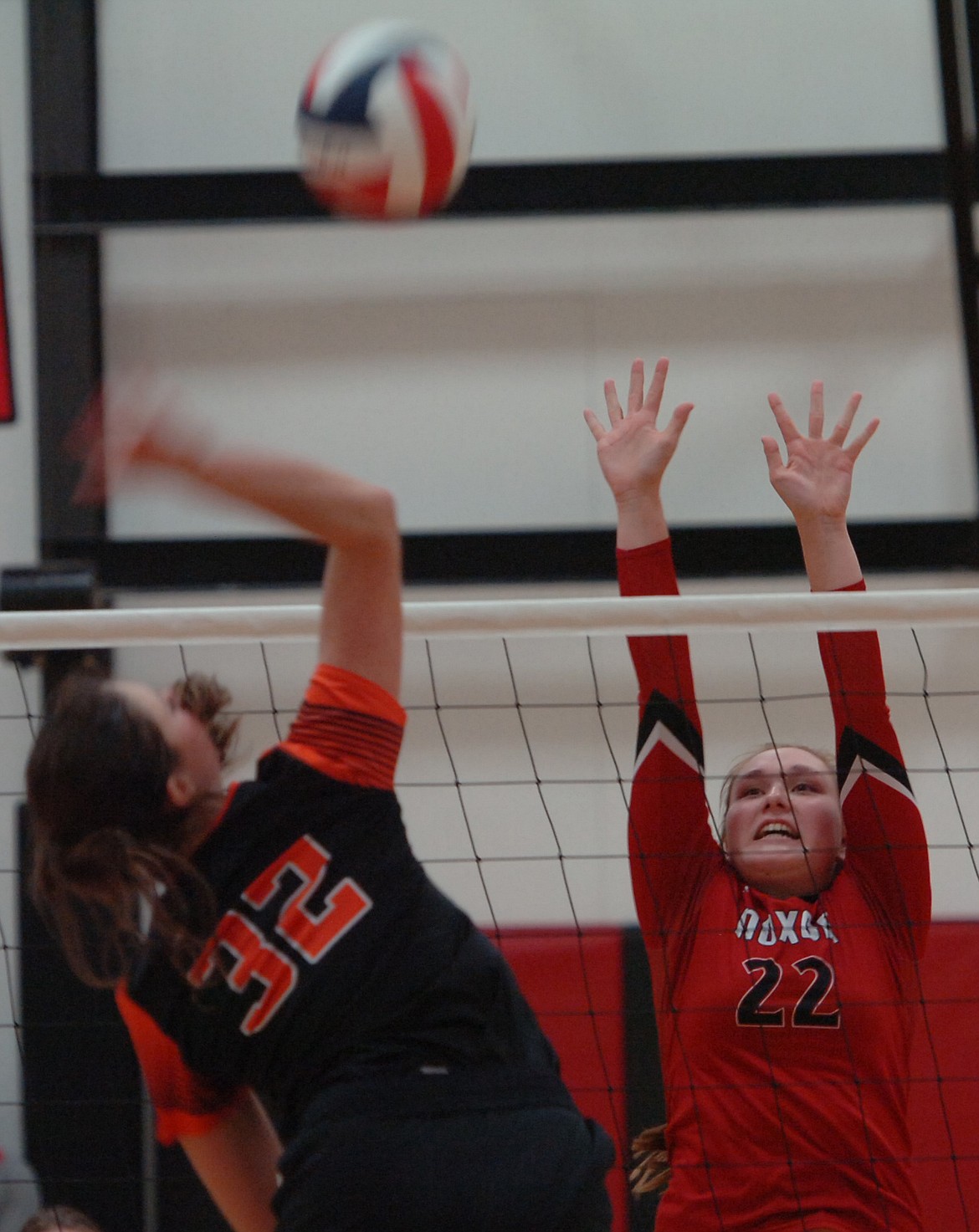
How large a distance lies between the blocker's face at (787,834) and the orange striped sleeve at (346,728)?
1144mm

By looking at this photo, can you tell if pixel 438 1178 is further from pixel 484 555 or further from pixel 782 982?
pixel 484 555

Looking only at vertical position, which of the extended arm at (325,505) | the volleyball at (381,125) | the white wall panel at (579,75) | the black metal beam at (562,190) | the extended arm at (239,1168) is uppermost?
the white wall panel at (579,75)

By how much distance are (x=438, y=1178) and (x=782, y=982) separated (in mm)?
1051

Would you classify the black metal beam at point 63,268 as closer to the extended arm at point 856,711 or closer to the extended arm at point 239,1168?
the extended arm at point 856,711

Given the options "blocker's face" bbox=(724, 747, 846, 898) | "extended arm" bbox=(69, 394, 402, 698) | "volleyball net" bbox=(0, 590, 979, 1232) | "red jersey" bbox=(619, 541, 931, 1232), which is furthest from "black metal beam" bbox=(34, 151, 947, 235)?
"extended arm" bbox=(69, 394, 402, 698)

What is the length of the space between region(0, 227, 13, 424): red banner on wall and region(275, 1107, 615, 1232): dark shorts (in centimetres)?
465

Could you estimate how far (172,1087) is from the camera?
1.72m

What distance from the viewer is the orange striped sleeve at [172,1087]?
1690 millimetres

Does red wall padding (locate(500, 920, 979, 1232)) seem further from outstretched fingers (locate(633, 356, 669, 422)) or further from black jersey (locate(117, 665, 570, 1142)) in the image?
black jersey (locate(117, 665, 570, 1142))

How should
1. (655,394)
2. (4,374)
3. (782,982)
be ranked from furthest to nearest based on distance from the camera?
1. (4,374)
2. (655,394)
3. (782,982)

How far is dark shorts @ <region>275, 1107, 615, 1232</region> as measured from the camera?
1496mm

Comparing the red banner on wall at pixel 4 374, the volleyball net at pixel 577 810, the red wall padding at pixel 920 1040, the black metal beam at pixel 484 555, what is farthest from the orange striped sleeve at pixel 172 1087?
the red banner on wall at pixel 4 374

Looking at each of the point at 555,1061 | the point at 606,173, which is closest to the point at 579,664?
the point at 606,173

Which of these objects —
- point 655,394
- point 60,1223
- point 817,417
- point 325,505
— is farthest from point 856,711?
point 60,1223
